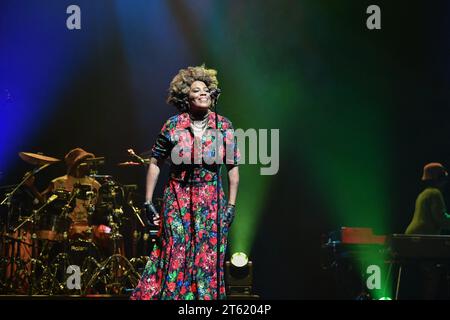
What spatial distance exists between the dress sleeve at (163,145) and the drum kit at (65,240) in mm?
3438

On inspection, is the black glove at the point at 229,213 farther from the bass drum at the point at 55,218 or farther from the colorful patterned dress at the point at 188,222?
the bass drum at the point at 55,218

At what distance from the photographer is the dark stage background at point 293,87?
9.99 meters

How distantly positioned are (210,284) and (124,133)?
5626mm

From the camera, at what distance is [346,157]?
400 inches

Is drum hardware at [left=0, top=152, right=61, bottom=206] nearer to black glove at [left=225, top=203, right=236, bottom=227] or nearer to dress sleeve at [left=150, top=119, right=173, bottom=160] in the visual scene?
dress sleeve at [left=150, top=119, right=173, bottom=160]

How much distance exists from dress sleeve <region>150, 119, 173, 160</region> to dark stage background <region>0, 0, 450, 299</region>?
4.38 m

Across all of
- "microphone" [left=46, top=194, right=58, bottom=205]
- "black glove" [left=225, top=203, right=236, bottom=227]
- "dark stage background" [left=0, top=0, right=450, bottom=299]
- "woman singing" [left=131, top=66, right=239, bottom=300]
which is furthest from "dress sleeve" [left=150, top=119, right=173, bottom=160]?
"dark stage background" [left=0, top=0, right=450, bottom=299]

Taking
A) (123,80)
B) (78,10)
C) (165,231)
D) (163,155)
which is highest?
(78,10)

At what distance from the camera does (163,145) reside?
5.58 m

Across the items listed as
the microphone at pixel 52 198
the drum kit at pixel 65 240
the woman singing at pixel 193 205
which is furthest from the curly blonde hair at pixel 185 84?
the microphone at pixel 52 198

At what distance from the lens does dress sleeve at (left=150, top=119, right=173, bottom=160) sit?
18.2 ft

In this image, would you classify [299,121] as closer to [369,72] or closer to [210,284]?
[369,72]
